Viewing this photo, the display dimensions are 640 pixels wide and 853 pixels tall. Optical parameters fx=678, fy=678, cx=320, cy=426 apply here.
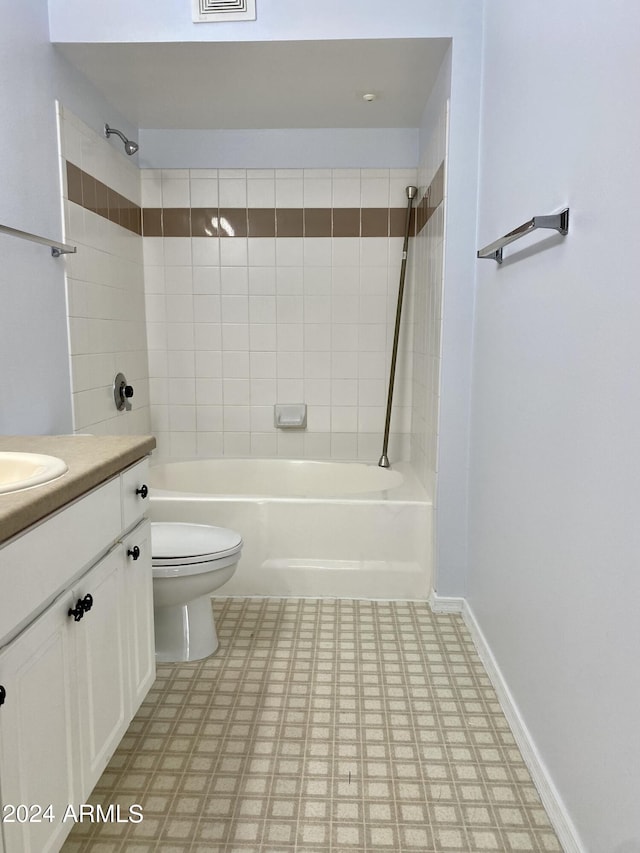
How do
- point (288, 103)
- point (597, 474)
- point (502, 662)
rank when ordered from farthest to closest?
point (288, 103) → point (502, 662) → point (597, 474)

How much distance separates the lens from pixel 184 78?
2.77 meters

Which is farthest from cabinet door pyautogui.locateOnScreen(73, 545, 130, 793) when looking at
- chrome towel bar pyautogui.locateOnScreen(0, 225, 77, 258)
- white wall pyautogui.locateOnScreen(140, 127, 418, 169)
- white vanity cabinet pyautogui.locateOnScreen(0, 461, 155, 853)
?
white wall pyautogui.locateOnScreen(140, 127, 418, 169)

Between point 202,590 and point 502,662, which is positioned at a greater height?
point 202,590

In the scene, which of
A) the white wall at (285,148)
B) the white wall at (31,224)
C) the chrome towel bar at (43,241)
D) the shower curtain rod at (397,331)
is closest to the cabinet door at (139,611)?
the white wall at (31,224)

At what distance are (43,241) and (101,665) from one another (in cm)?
134

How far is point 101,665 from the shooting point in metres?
1.45

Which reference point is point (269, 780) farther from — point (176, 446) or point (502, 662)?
point (176, 446)

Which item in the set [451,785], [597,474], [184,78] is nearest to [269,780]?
[451,785]

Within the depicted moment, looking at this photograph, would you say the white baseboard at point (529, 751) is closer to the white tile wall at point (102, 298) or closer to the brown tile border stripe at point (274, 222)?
the white tile wall at point (102, 298)

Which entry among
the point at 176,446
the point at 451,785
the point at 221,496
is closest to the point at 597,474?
the point at 451,785

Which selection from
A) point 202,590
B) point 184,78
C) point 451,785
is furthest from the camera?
point 184,78

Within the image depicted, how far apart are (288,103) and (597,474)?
2.42 m

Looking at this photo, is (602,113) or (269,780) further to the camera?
(269,780)

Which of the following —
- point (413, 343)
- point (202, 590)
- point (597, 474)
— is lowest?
point (202, 590)
